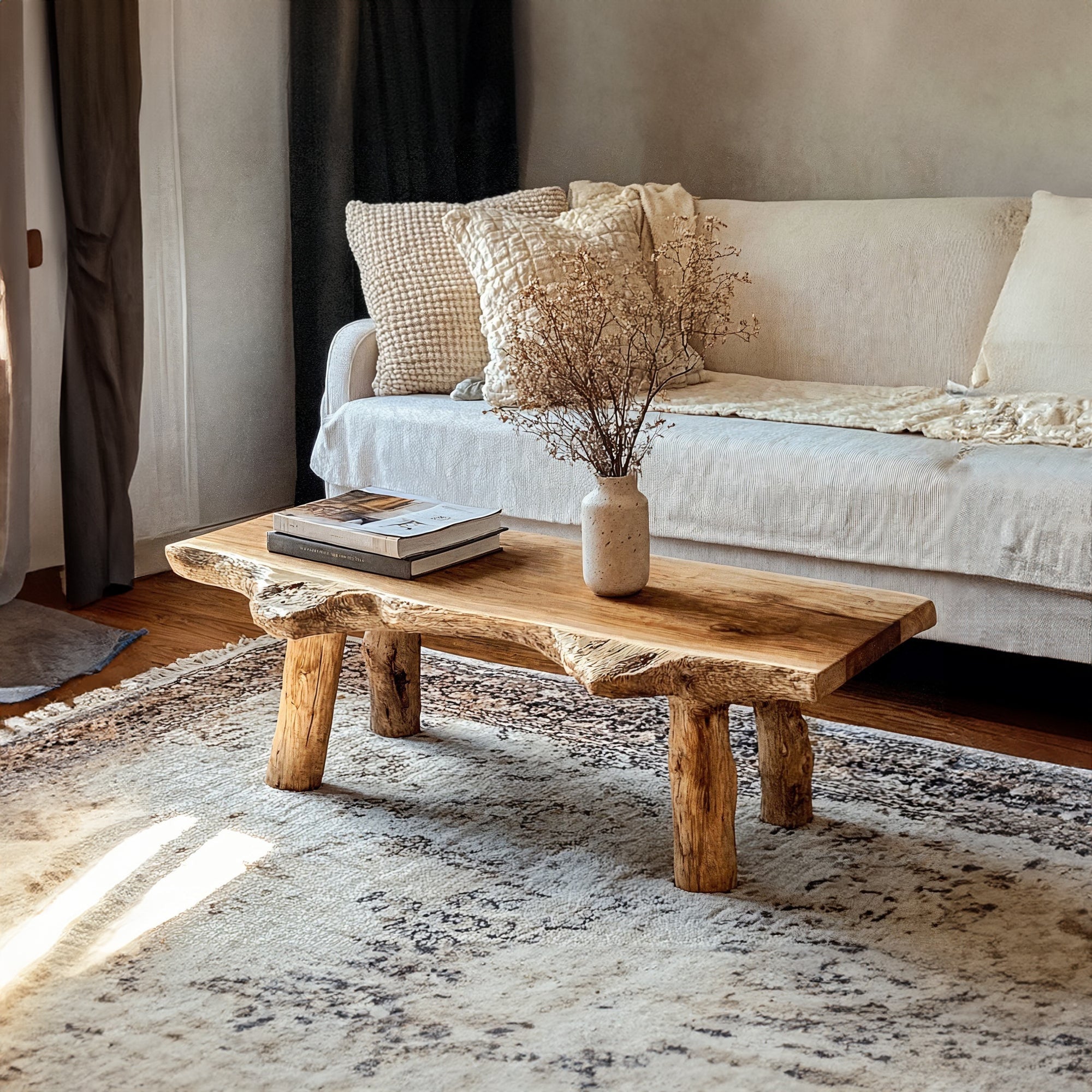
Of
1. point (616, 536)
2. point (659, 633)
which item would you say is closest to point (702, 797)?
point (659, 633)

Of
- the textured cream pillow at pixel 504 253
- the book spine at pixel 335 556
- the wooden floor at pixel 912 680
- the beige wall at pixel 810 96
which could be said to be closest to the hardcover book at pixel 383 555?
the book spine at pixel 335 556

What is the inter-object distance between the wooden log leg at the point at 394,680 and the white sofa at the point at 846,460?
60 centimetres

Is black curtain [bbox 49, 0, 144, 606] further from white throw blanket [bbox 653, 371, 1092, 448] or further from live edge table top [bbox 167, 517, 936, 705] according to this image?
white throw blanket [bbox 653, 371, 1092, 448]

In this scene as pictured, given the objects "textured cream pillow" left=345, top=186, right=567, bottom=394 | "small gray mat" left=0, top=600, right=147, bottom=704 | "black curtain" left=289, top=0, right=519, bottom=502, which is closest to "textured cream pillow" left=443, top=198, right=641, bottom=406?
"textured cream pillow" left=345, top=186, right=567, bottom=394

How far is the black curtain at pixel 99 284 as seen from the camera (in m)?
2.87

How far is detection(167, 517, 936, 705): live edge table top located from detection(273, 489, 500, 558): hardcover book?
0.04 meters

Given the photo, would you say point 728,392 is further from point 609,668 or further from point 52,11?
point 52,11

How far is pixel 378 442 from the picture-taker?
293 centimetres

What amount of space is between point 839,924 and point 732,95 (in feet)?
8.35

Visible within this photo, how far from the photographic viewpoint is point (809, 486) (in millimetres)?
2404

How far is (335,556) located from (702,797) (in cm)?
64

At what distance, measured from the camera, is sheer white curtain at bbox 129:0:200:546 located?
3.13 meters

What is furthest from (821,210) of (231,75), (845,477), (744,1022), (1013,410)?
(744,1022)

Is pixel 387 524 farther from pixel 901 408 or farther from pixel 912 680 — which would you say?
pixel 901 408
